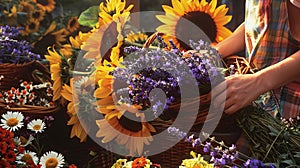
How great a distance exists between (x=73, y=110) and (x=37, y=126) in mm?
174

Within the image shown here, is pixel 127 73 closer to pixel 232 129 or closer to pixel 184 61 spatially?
pixel 184 61

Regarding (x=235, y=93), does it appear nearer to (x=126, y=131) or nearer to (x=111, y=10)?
(x=126, y=131)

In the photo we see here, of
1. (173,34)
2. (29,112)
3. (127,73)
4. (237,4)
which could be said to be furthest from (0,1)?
(127,73)

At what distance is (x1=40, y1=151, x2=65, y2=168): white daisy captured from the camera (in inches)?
57.8

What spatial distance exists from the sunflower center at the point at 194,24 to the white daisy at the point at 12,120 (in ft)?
1.58

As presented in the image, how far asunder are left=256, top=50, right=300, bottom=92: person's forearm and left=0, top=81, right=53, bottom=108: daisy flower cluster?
0.70 m

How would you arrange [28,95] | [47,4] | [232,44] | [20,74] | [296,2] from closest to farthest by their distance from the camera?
[296,2] → [232,44] → [28,95] → [20,74] → [47,4]

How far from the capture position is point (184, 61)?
1208 mm

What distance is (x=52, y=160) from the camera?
4.85 ft

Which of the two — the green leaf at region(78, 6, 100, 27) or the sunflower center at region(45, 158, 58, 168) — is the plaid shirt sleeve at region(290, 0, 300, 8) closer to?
the green leaf at region(78, 6, 100, 27)

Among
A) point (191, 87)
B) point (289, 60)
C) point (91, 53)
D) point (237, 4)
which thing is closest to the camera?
point (191, 87)

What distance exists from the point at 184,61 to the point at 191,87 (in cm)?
6

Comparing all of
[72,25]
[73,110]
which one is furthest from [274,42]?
[72,25]

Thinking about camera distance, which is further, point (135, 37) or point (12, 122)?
point (12, 122)
